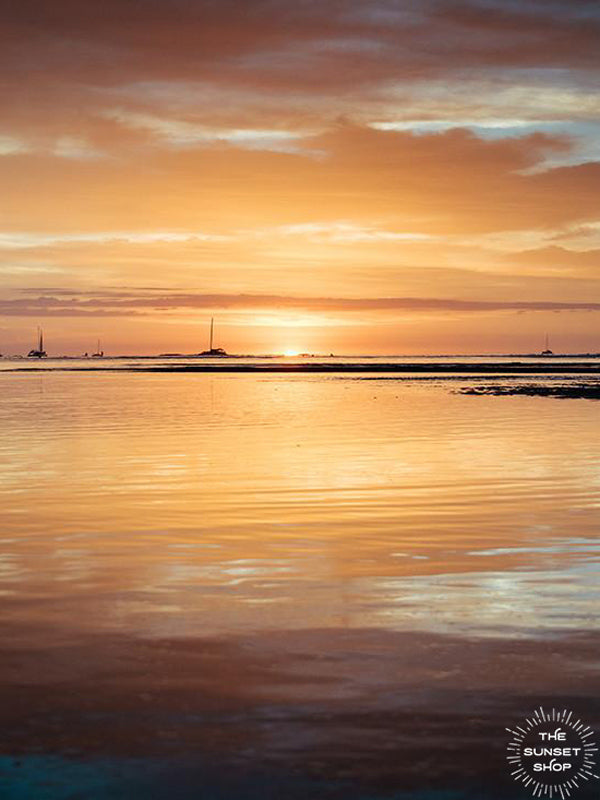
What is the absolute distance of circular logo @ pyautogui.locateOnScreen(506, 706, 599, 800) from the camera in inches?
287

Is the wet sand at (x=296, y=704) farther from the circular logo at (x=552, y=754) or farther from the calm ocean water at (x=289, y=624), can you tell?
the circular logo at (x=552, y=754)

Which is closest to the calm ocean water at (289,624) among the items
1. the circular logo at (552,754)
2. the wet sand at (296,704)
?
the wet sand at (296,704)

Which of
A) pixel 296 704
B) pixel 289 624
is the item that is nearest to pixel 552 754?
pixel 296 704

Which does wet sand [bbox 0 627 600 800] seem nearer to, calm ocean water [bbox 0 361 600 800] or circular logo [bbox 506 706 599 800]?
calm ocean water [bbox 0 361 600 800]

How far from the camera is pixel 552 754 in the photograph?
766cm

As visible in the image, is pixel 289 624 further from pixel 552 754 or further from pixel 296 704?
pixel 552 754

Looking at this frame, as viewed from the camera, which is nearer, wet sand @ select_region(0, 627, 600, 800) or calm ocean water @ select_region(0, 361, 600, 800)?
wet sand @ select_region(0, 627, 600, 800)

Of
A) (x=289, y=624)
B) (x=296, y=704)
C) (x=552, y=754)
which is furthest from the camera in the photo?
(x=289, y=624)

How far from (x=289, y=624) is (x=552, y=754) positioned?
421cm

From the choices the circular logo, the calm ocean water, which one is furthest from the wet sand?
the circular logo

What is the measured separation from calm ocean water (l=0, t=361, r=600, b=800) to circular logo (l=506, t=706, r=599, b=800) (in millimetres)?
161

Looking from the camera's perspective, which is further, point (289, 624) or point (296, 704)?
point (289, 624)

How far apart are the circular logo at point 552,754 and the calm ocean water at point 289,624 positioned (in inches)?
6.3

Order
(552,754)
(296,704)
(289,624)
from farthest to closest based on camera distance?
1. (289,624)
2. (296,704)
3. (552,754)
